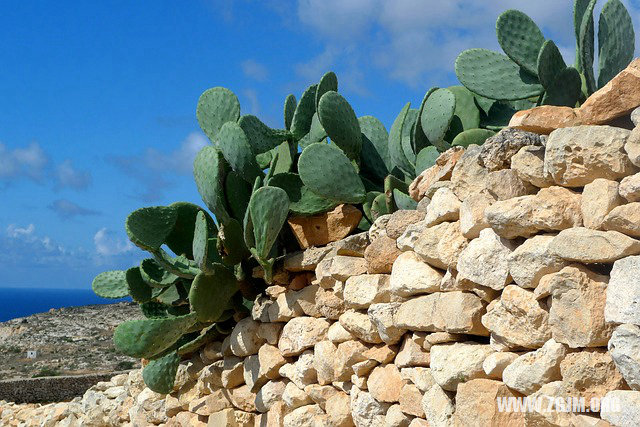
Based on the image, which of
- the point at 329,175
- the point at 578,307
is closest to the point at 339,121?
the point at 329,175

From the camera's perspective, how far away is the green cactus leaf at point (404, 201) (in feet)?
14.0

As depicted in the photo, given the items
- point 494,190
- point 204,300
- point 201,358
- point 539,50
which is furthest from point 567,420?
point 201,358

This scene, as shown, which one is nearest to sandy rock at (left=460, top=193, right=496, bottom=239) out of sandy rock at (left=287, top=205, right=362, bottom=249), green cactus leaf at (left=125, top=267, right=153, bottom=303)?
sandy rock at (left=287, top=205, right=362, bottom=249)

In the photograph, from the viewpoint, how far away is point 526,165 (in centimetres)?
310

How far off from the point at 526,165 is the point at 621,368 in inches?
37.2

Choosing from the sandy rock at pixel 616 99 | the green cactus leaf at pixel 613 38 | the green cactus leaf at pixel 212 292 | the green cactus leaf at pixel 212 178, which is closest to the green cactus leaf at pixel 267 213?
the green cactus leaf at pixel 212 178

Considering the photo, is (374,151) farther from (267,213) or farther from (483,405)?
(483,405)

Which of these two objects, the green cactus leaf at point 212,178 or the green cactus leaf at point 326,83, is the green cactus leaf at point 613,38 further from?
the green cactus leaf at point 212,178

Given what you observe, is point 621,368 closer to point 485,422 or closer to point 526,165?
point 485,422

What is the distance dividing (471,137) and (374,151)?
3.54ft

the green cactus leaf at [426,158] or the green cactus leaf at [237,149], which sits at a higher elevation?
the green cactus leaf at [237,149]

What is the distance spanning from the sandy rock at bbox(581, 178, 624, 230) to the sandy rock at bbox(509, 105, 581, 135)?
1.18 feet

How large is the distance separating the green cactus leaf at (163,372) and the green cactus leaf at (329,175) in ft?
6.30

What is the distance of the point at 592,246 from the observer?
2676 mm
